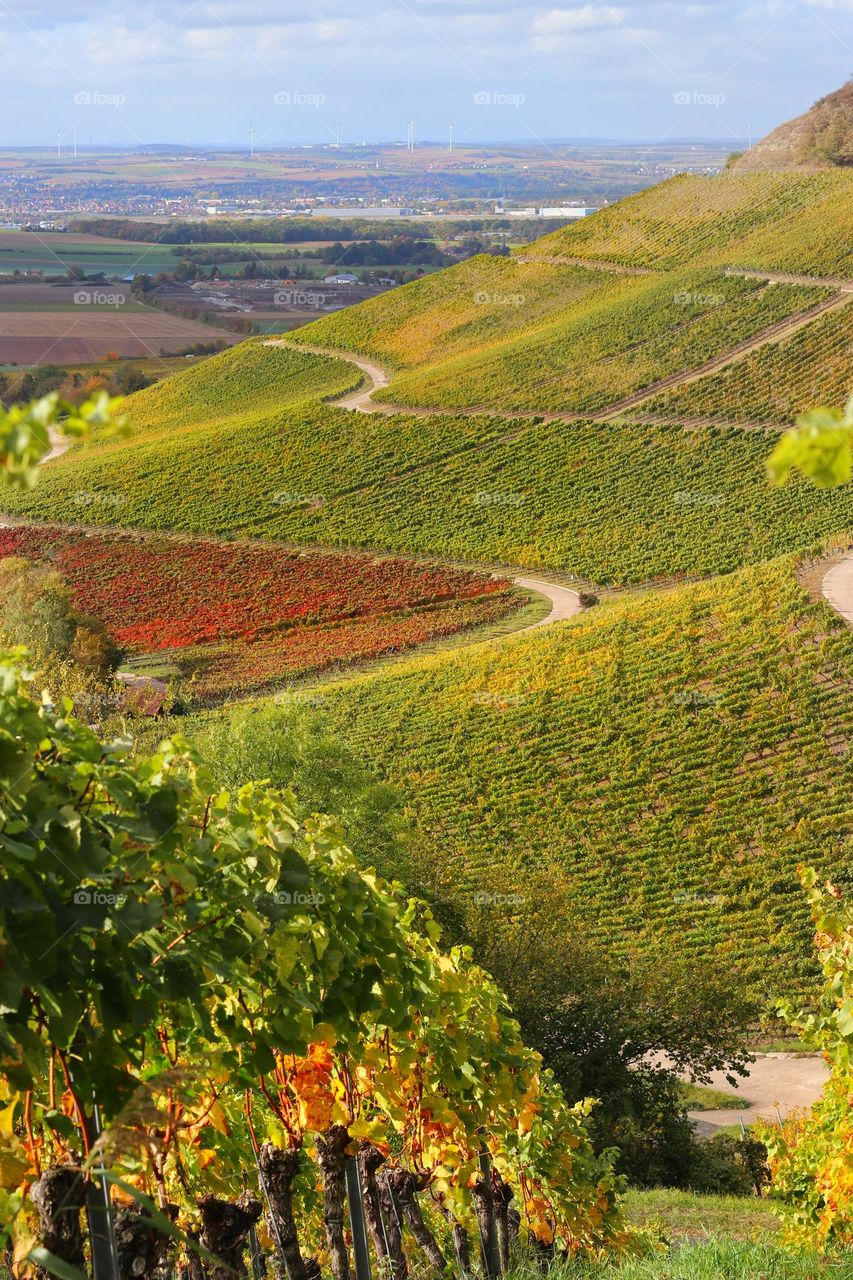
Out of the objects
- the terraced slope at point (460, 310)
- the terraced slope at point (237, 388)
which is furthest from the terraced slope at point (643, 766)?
the terraced slope at point (460, 310)

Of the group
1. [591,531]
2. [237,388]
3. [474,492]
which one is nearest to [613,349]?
[474,492]

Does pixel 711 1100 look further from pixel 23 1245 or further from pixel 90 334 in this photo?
pixel 90 334

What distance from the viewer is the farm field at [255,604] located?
2170 inches

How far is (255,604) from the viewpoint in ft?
205

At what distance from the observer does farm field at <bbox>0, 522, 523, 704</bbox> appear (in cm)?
5512

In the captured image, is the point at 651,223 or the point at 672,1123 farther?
the point at 651,223

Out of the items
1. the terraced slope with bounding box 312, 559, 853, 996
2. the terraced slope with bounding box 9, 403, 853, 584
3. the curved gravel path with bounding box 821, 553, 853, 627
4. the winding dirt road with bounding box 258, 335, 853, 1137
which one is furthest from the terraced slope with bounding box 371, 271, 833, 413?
Answer: the terraced slope with bounding box 312, 559, 853, 996

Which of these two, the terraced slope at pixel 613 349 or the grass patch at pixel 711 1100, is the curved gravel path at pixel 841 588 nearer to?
the grass patch at pixel 711 1100

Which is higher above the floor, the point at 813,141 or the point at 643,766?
the point at 813,141

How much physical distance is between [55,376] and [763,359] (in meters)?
79.2

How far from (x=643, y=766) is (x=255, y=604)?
2814 cm

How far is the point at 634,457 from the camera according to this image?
76.2 metres

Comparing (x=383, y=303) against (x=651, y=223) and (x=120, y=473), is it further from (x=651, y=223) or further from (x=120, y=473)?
(x=120, y=473)

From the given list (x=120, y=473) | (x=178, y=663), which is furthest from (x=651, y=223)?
(x=178, y=663)
